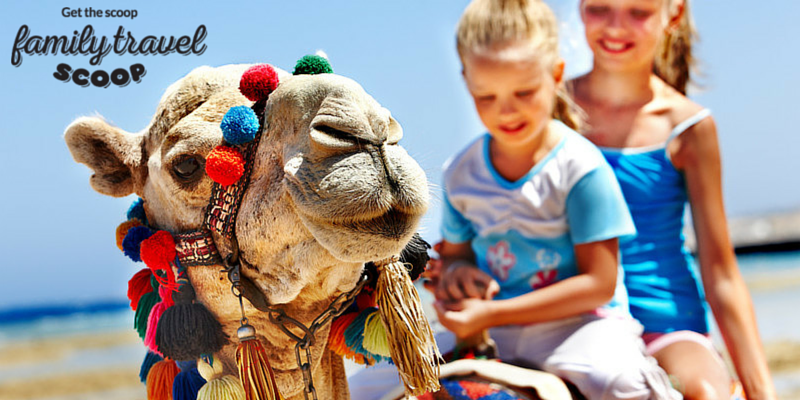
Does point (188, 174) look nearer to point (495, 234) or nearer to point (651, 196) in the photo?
point (495, 234)

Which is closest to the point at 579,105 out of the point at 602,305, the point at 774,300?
the point at 602,305

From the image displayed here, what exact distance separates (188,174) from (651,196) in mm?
2003

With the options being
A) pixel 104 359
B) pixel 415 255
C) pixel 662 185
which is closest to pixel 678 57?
pixel 662 185

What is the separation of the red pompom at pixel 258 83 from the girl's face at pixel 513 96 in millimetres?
1345

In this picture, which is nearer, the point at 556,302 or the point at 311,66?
the point at 311,66

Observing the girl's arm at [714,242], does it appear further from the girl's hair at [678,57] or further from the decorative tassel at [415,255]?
the decorative tassel at [415,255]

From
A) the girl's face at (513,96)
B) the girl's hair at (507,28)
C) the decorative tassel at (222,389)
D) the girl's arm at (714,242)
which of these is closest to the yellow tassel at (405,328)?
the decorative tassel at (222,389)

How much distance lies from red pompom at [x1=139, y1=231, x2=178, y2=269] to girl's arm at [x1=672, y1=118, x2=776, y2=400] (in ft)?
6.83

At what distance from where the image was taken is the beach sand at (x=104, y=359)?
30.0 feet

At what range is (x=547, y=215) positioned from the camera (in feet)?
8.61

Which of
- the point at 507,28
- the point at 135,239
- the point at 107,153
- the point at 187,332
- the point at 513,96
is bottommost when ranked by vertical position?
the point at 187,332

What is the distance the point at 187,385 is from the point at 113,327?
58.1 ft

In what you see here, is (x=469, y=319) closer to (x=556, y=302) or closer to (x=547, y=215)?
(x=556, y=302)

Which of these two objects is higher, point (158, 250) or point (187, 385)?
point (158, 250)
